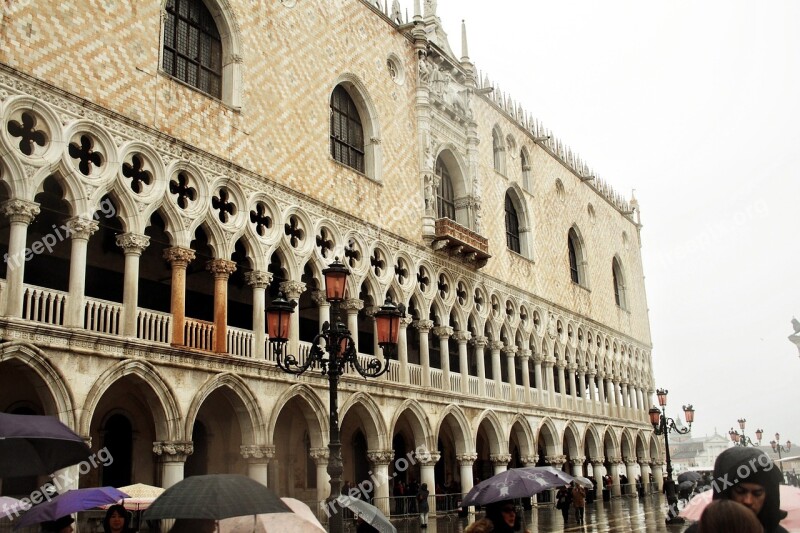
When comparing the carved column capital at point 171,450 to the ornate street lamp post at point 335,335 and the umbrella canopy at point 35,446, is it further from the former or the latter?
the umbrella canopy at point 35,446

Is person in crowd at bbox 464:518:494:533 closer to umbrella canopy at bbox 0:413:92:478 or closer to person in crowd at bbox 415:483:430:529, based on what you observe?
umbrella canopy at bbox 0:413:92:478

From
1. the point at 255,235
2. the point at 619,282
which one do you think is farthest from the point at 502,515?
the point at 619,282

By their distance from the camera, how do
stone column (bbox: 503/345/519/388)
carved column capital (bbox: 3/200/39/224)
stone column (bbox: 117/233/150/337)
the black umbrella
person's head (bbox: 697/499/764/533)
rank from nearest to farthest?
1. person's head (bbox: 697/499/764/533)
2. the black umbrella
3. carved column capital (bbox: 3/200/39/224)
4. stone column (bbox: 117/233/150/337)
5. stone column (bbox: 503/345/519/388)

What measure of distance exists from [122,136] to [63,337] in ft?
11.4

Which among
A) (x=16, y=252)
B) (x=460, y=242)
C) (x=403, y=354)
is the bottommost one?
(x=403, y=354)

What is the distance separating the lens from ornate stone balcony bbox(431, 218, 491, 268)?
2112cm

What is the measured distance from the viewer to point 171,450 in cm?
1312

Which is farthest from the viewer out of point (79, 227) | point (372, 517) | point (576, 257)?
point (576, 257)

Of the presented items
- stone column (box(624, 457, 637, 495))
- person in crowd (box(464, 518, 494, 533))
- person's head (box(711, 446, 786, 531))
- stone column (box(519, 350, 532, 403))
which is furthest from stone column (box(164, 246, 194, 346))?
stone column (box(624, 457, 637, 495))

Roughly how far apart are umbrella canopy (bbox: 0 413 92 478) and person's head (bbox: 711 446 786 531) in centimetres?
452

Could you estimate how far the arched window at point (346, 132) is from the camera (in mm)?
18953

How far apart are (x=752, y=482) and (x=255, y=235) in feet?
42.8

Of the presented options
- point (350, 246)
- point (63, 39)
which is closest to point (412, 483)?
point (350, 246)

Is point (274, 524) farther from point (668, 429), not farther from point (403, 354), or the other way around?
point (668, 429)
